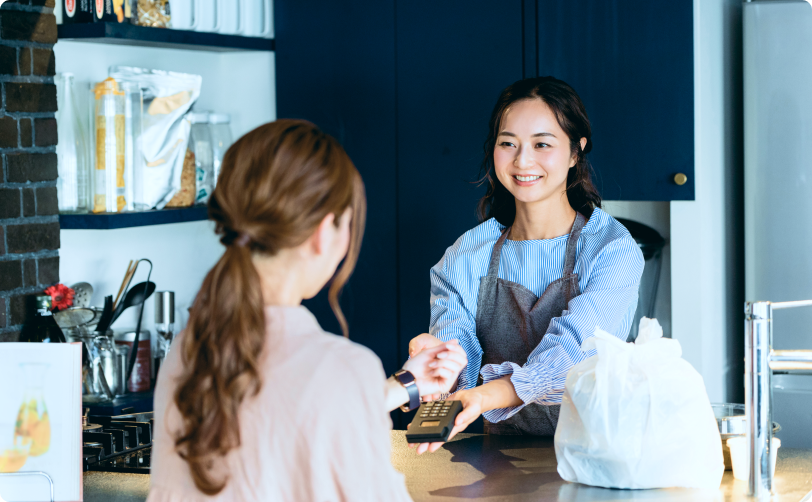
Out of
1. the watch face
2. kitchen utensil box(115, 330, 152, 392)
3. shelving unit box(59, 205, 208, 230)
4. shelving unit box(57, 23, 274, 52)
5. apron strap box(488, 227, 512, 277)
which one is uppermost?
shelving unit box(57, 23, 274, 52)

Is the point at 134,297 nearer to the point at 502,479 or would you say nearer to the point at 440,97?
the point at 440,97

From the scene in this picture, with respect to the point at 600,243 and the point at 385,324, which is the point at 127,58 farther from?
the point at 600,243

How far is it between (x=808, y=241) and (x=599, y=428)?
130 cm

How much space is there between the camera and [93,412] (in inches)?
79.7

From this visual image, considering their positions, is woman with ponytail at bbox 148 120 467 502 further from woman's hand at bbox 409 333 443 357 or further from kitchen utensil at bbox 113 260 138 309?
kitchen utensil at bbox 113 260 138 309

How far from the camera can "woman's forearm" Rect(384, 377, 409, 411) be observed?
114cm

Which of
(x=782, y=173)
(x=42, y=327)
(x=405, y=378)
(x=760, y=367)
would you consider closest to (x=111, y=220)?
(x=42, y=327)

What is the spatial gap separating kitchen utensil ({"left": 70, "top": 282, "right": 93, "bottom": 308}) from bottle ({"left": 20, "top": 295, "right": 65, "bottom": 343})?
114mm

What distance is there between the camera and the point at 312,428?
29.9 inches

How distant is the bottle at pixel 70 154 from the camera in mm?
2061

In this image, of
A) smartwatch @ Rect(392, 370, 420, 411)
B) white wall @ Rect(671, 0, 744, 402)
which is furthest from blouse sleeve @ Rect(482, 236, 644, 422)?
white wall @ Rect(671, 0, 744, 402)

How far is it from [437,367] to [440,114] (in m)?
1.32

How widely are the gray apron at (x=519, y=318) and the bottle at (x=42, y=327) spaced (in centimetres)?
96

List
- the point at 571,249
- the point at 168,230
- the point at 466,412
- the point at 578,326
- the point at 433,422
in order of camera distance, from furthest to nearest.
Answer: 1. the point at 168,230
2. the point at 571,249
3. the point at 578,326
4. the point at 466,412
5. the point at 433,422
